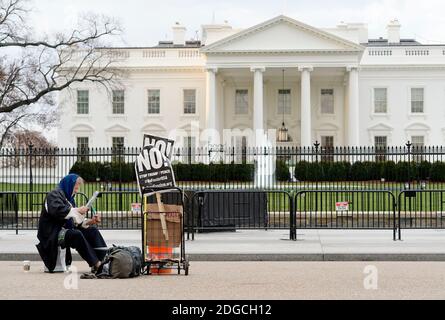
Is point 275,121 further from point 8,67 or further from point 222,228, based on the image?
point 222,228

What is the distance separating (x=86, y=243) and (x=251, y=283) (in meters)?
2.47

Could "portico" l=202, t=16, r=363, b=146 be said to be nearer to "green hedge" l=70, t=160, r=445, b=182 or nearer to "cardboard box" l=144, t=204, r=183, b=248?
"green hedge" l=70, t=160, r=445, b=182

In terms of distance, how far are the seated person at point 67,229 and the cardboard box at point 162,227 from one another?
74 cm

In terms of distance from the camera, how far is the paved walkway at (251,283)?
990 cm

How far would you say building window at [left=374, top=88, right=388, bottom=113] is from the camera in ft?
211

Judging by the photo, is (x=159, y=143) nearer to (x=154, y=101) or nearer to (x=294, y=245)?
(x=294, y=245)

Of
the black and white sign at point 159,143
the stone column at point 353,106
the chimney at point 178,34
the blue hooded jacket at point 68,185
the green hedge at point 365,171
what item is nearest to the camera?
the blue hooded jacket at point 68,185

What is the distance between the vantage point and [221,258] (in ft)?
48.3

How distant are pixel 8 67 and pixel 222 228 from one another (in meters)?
34.5

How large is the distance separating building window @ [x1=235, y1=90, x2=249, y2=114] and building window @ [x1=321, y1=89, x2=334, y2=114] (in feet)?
19.3

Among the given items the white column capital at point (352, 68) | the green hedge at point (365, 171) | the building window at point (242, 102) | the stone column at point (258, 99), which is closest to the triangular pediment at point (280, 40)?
the white column capital at point (352, 68)

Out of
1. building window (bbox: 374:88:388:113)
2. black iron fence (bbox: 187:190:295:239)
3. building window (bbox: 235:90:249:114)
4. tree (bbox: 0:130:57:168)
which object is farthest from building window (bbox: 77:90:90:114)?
black iron fence (bbox: 187:190:295:239)

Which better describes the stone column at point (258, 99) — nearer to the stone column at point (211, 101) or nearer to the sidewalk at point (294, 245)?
the stone column at point (211, 101)
